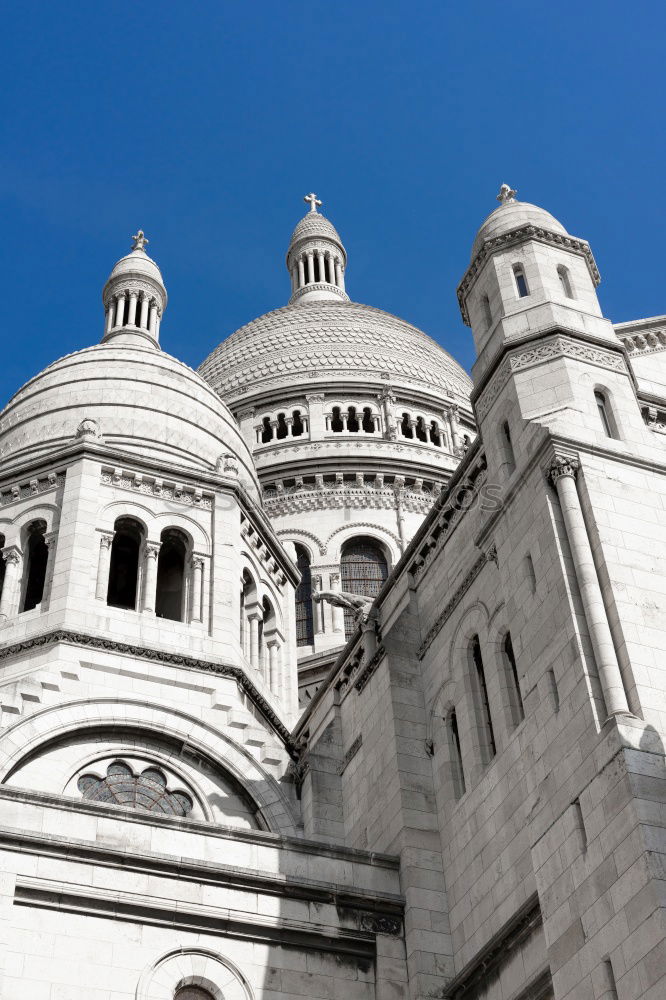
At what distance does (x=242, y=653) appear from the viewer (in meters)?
30.0

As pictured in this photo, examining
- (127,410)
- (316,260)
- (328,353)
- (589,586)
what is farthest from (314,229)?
(589,586)

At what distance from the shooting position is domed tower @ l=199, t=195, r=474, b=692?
4544 cm

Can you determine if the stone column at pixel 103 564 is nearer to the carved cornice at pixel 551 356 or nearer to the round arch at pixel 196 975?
the carved cornice at pixel 551 356

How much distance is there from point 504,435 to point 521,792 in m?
5.91

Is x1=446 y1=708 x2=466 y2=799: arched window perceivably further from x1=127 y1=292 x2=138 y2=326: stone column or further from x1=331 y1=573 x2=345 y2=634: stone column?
x1=127 y1=292 x2=138 y2=326: stone column

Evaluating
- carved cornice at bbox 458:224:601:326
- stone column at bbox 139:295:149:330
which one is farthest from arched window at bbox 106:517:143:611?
stone column at bbox 139:295:149:330

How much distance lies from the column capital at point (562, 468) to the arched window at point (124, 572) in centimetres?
1318

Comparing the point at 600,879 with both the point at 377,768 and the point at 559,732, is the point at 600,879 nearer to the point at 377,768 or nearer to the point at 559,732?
the point at 559,732

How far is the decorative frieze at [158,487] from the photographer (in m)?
30.9

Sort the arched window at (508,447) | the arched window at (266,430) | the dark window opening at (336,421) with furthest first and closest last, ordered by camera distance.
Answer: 1. the arched window at (266,430)
2. the dark window opening at (336,421)
3. the arched window at (508,447)

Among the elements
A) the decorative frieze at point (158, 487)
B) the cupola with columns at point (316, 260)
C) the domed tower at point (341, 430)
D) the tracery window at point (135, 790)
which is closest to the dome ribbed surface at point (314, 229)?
the cupola with columns at point (316, 260)

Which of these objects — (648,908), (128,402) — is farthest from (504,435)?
(128,402)

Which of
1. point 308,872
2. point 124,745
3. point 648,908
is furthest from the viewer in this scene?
point 124,745

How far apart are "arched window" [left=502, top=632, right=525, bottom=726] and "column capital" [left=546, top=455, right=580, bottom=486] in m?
2.77
